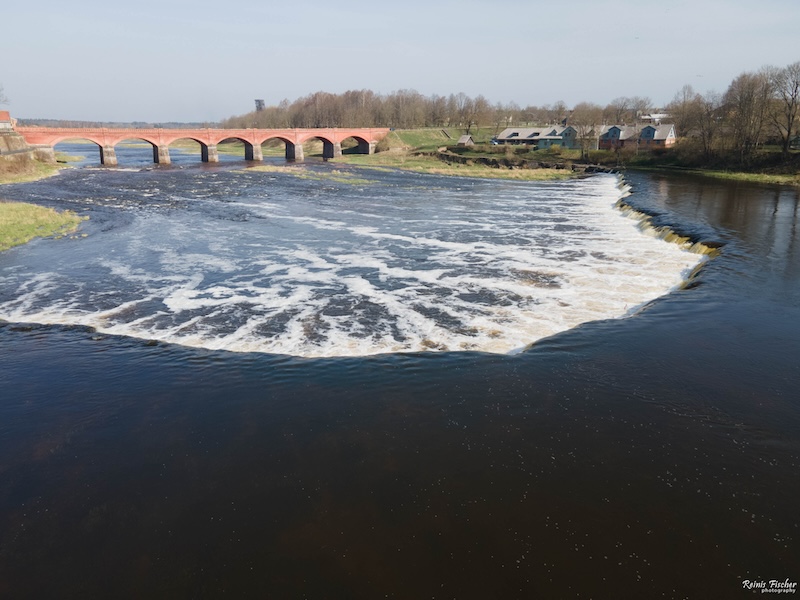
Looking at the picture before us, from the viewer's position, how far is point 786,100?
74125 mm

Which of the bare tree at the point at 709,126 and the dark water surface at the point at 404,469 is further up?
the bare tree at the point at 709,126

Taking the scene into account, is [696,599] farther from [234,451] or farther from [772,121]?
[772,121]

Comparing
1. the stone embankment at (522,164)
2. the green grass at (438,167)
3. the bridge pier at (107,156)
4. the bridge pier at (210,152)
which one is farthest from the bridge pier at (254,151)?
the stone embankment at (522,164)

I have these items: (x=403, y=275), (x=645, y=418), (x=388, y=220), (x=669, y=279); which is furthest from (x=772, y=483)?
(x=388, y=220)

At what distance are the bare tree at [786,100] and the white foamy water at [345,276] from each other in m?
49.6

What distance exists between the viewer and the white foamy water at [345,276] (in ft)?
62.0

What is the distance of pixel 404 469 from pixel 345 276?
51.7ft

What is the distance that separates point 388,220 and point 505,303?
22687mm

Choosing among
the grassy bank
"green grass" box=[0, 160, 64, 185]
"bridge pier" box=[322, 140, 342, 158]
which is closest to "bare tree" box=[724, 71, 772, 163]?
the grassy bank

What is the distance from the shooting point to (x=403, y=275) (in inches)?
1027

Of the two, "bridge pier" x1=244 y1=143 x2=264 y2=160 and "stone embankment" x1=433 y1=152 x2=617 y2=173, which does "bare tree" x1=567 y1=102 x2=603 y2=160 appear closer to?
"stone embankment" x1=433 y1=152 x2=617 y2=173

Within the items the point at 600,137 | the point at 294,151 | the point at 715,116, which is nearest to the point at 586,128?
the point at 600,137

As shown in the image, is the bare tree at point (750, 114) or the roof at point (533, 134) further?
the roof at point (533, 134)

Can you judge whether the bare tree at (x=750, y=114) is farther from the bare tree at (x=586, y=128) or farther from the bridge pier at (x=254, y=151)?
the bridge pier at (x=254, y=151)
